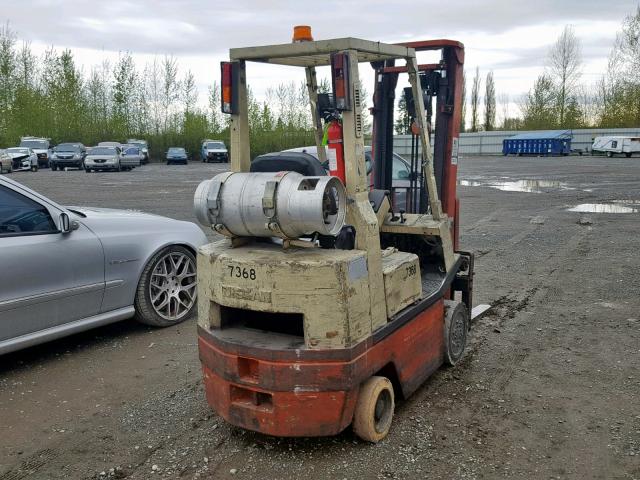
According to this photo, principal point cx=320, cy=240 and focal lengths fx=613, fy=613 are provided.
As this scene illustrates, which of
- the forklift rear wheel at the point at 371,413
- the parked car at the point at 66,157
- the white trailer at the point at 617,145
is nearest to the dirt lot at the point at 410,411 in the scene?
the forklift rear wheel at the point at 371,413

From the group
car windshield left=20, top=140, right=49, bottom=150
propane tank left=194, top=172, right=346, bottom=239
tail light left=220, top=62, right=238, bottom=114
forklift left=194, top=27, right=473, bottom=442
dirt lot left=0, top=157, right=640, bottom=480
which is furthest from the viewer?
car windshield left=20, top=140, right=49, bottom=150

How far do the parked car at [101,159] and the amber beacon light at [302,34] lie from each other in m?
33.4

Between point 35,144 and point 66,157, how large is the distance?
5.18 metres

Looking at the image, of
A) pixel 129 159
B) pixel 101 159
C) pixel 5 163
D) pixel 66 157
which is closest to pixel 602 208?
pixel 101 159

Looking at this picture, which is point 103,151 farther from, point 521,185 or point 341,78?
point 341,78

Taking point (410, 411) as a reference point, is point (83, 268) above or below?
above

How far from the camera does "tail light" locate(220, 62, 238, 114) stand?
395 cm

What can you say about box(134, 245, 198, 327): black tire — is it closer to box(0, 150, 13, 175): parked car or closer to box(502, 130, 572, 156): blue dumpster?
box(0, 150, 13, 175): parked car

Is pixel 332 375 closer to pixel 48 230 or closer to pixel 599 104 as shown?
pixel 48 230

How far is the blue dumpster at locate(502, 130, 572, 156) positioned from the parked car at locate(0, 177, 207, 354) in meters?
→ 51.7

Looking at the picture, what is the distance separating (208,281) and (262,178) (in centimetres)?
78

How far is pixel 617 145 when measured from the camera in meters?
47.8

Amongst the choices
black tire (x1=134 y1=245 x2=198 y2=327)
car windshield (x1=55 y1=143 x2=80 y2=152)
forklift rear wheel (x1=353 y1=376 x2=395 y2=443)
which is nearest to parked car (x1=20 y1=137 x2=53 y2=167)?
car windshield (x1=55 y1=143 x2=80 y2=152)

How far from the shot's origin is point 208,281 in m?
3.81
